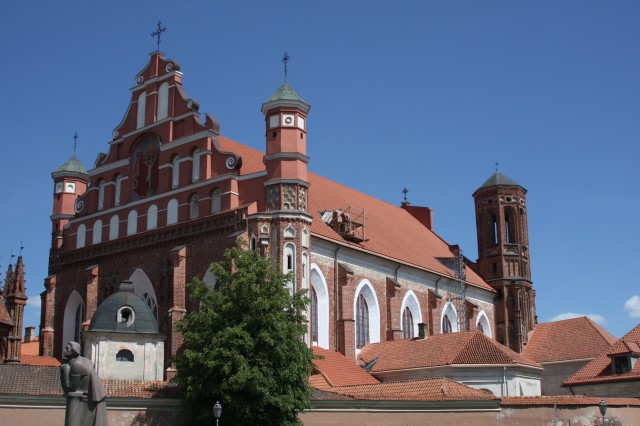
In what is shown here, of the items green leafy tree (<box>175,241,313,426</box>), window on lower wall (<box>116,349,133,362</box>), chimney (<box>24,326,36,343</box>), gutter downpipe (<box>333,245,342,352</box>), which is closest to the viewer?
green leafy tree (<box>175,241,313,426</box>)

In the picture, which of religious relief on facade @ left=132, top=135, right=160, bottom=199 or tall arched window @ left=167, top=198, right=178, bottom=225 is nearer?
tall arched window @ left=167, top=198, right=178, bottom=225

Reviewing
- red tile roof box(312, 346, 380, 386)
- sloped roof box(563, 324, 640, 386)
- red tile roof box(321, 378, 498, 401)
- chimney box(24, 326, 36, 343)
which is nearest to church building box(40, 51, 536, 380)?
red tile roof box(312, 346, 380, 386)

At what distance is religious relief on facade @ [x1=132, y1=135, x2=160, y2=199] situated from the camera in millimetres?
42938

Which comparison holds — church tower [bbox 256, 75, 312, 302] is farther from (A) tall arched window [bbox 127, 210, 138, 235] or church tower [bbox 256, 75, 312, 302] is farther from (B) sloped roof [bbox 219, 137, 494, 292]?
(A) tall arched window [bbox 127, 210, 138, 235]

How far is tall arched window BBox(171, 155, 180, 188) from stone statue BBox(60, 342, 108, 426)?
2595 cm

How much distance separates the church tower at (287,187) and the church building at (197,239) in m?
0.05

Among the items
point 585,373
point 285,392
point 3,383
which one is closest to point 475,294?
point 585,373

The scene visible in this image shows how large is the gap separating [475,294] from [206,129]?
77.1 feet

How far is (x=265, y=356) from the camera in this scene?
2939 centimetres

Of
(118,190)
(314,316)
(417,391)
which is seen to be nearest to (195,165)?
→ (118,190)

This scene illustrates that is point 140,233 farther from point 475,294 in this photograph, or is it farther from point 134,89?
point 475,294

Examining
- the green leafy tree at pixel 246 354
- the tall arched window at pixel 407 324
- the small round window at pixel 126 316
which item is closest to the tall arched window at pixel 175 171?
the small round window at pixel 126 316

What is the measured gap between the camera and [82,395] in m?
15.8

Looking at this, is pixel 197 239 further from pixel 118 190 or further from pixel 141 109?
pixel 141 109
